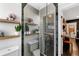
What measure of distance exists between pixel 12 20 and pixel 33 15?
267 millimetres

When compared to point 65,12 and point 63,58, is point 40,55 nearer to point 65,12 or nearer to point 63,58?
point 63,58

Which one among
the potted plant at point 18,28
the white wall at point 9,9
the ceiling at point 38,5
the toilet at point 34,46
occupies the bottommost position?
the toilet at point 34,46

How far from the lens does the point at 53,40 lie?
1.31 metres

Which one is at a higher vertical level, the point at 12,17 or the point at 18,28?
the point at 12,17

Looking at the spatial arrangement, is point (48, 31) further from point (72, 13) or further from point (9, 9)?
point (9, 9)

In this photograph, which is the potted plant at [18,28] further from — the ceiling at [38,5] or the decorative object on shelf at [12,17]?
the ceiling at [38,5]

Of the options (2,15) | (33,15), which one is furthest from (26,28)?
(2,15)

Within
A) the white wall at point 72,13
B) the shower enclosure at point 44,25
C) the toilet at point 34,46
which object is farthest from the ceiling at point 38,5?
the toilet at point 34,46

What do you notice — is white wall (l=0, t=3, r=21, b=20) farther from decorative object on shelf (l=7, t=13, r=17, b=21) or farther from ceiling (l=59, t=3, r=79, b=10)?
ceiling (l=59, t=3, r=79, b=10)

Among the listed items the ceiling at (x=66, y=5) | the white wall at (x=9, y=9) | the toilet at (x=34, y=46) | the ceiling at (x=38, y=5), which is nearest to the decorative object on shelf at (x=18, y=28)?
the white wall at (x=9, y=9)

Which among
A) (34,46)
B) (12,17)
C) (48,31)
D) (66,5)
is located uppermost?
(66,5)

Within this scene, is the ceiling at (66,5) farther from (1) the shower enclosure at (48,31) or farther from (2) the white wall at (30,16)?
(2) the white wall at (30,16)

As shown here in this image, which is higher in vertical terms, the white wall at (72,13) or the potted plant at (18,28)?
the white wall at (72,13)

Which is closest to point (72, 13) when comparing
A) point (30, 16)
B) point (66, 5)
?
point (66, 5)
